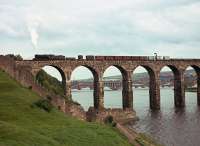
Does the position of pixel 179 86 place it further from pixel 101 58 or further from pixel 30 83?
pixel 30 83

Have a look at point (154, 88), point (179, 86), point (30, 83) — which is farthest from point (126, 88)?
point (30, 83)

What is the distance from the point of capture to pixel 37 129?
2734 cm

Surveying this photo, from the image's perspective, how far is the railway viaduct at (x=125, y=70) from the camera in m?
78.8

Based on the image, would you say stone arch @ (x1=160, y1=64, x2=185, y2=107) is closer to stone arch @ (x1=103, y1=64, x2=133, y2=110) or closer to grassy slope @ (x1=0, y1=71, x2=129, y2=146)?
stone arch @ (x1=103, y1=64, x2=133, y2=110)

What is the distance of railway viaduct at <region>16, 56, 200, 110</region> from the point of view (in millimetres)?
78812

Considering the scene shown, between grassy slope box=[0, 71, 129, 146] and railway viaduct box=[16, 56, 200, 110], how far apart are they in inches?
1509

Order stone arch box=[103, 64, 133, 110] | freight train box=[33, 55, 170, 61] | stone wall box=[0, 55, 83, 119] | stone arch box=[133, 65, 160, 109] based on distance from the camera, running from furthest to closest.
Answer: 1. stone arch box=[133, 65, 160, 109]
2. stone arch box=[103, 64, 133, 110]
3. freight train box=[33, 55, 170, 61]
4. stone wall box=[0, 55, 83, 119]

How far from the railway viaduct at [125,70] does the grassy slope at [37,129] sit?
38.3 metres

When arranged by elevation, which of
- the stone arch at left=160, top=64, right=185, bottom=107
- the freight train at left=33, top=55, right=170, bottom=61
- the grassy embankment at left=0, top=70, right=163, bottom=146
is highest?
the freight train at left=33, top=55, right=170, bottom=61

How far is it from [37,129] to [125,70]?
206ft

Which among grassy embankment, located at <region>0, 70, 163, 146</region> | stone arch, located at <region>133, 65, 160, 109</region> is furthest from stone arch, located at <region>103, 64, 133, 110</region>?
grassy embankment, located at <region>0, 70, 163, 146</region>

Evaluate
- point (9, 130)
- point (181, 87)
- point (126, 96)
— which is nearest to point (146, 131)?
point (126, 96)

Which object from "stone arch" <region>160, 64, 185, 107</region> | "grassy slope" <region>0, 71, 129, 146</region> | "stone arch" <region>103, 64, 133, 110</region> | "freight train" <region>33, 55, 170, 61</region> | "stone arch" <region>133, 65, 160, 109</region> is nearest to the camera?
"grassy slope" <region>0, 71, 129, 146</region>

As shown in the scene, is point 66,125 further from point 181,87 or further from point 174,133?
point 181,87
